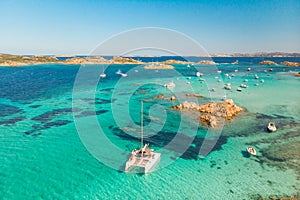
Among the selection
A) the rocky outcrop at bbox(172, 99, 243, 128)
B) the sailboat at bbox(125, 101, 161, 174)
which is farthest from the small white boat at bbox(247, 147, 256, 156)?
the sailboat at bbox(125, 101, 161, 174)

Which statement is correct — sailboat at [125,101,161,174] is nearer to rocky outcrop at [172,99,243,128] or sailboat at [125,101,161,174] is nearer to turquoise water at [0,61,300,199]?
turquoise water at [0,61,300,199]

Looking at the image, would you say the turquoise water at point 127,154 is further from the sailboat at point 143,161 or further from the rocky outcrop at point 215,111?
the rocky outcrop at point 215,111

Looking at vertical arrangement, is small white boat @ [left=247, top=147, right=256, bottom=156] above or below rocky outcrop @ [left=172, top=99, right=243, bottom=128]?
below

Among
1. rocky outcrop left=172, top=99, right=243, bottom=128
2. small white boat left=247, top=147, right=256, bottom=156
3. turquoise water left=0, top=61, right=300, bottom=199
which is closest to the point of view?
turquoise water left=0, top=61, right=300, bottom=199

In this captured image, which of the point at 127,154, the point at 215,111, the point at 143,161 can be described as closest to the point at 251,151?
the point at 143,161

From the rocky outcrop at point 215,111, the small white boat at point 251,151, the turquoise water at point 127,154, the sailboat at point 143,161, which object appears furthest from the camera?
the rocky outcrop at point 215,111

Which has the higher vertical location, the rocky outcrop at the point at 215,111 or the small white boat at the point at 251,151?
the rocky outcrop at the point at 215,111

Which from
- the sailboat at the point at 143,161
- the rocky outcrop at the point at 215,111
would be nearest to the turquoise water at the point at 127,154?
the sailboat at the point at 143,161

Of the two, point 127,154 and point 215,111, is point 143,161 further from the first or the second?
Answer: point 215,111

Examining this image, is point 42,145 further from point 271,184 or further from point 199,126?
point 271,184
